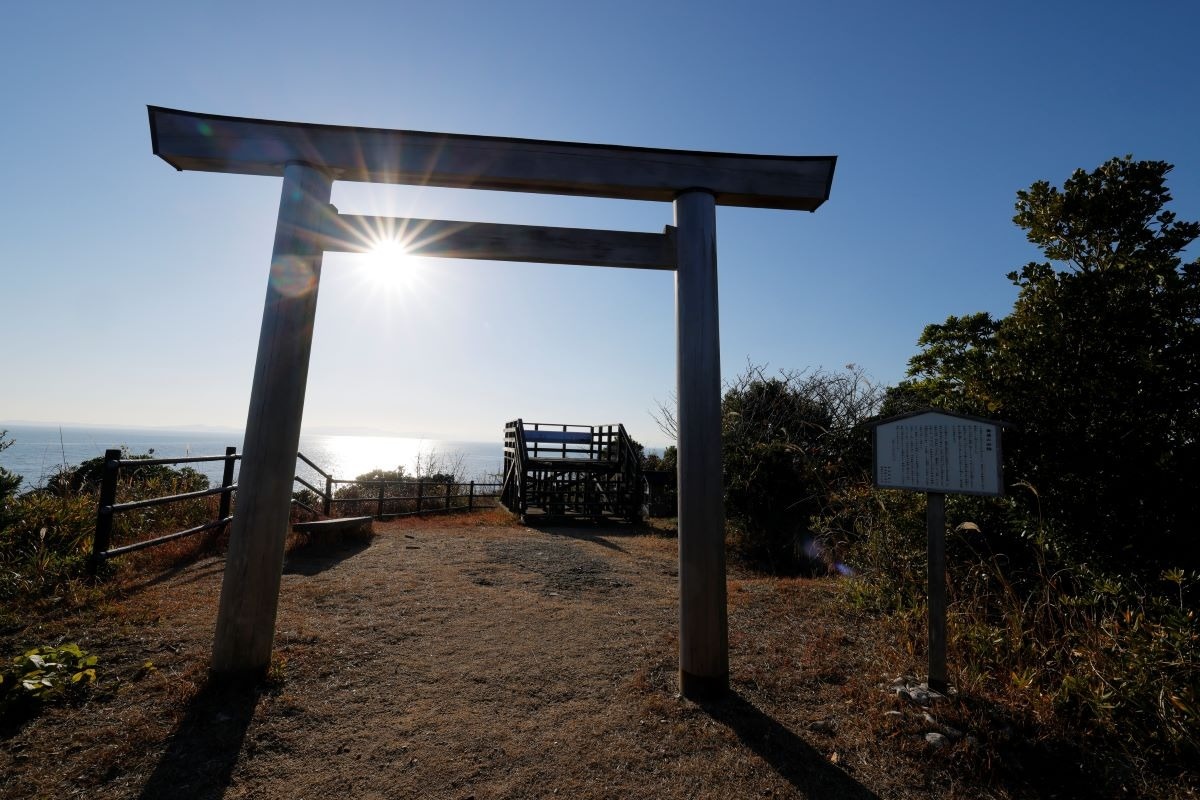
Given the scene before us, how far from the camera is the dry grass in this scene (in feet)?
7.91

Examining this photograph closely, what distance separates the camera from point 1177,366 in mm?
3791

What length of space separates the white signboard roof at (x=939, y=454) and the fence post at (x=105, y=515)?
6.42 metres

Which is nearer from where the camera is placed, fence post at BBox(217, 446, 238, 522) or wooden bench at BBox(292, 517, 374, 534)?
fence post at BBox(217, 446, 238, 522)

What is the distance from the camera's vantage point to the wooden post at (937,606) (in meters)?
3.24

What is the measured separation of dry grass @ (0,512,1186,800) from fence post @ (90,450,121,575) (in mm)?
360

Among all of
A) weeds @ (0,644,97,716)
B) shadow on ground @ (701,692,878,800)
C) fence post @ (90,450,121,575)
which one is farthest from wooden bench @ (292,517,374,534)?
shadow on ground @ (701,692,878,800)

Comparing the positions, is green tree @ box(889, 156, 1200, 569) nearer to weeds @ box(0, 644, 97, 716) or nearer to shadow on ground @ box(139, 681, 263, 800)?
shadow on ground @ box(139, 681, 263, 800)

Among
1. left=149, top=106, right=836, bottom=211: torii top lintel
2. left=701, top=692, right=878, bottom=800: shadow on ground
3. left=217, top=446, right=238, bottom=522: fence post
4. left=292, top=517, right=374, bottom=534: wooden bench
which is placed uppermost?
left=149, top=106, right=836, bottom=211: torii top lintel

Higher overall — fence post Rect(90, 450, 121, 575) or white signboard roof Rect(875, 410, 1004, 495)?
white signboard roof Rect(875, 410, 1004, 495)

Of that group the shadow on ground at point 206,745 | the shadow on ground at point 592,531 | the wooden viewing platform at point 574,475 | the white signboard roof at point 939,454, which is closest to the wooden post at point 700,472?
the white signboard roof at point 939,454

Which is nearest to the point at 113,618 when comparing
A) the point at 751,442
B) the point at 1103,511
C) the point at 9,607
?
the point at 9,607

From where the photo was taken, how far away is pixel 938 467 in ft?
11.2

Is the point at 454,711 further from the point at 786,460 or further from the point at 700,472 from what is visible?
the point at 786,460

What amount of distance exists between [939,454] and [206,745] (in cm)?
436
